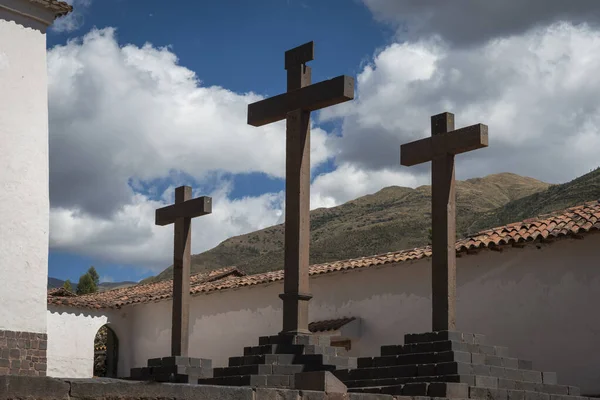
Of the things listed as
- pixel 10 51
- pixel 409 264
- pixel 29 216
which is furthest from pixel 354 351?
pixel 10 51

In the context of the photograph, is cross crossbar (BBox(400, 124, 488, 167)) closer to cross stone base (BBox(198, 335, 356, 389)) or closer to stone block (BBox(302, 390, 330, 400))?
cross stone base (BBox(198, 335, 356, 389))

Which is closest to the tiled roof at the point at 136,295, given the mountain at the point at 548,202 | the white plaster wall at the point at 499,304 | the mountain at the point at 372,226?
the white plaster wall at the point at 499,304

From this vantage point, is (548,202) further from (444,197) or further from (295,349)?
(295,349)

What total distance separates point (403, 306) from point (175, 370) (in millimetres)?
5205

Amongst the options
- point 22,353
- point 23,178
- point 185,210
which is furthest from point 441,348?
point 23,178

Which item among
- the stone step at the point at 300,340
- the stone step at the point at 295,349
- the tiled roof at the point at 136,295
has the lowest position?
the stone step at the point at 295,349

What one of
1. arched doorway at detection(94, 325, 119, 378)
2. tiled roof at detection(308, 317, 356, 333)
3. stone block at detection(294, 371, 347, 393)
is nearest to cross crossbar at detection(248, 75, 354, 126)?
stone block at detection(294, 371, 347, 393)

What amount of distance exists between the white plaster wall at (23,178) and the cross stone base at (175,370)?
297cm

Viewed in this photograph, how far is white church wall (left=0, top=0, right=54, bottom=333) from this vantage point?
42.2 feet

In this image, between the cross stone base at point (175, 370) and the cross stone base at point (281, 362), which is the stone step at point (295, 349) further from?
the cross stone base at point (175, 370)

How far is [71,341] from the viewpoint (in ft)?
63.1

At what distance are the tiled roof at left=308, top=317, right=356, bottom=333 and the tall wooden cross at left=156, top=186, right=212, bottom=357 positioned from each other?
12.9 feet

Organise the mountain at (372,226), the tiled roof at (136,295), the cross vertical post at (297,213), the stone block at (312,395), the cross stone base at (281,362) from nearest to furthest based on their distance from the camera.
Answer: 1. the stone block at (312,395)
2. the cross stone base at (281,362)
3. the cross vertical post at (297,213)
4. the tiled roof at (136,295)
5. the mountain at (372,226)

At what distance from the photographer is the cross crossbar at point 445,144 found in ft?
28.8
